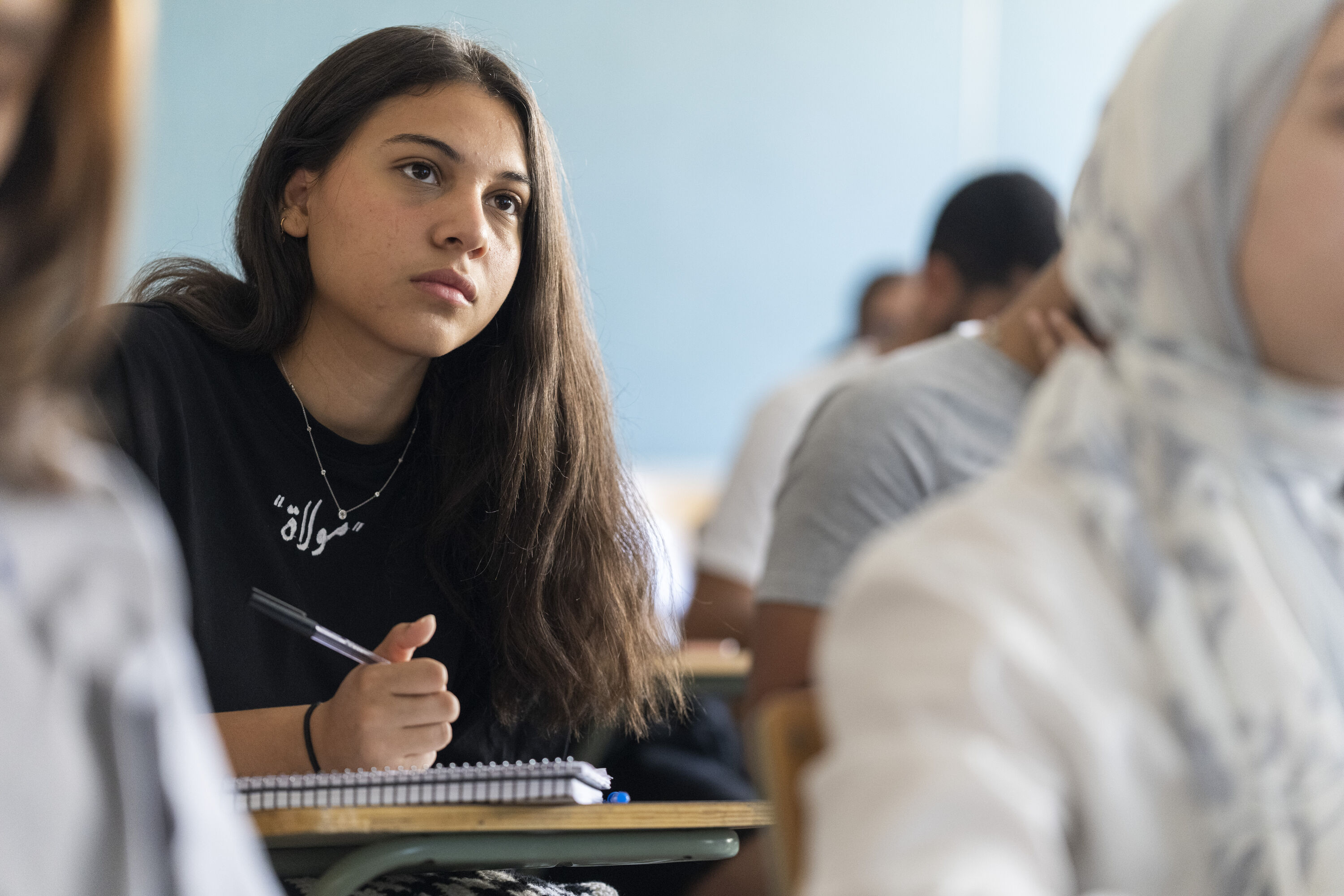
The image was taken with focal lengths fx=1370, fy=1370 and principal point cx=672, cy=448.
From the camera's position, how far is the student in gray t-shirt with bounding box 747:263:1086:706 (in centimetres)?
123

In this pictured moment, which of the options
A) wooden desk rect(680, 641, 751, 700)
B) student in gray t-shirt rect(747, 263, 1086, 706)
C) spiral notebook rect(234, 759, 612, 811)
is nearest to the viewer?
spiral notebook rect(234, 759, 612, 811)

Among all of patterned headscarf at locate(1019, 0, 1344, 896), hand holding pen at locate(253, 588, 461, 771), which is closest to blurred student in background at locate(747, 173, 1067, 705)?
hand holding pen at locate(253, 588, 461, 771)

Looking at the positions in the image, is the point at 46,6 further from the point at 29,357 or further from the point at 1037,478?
the point at 1037,478

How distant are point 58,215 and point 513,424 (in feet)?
3.56

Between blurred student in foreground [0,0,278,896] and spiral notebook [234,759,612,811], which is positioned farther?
spiral notebook [234,759,612,811]

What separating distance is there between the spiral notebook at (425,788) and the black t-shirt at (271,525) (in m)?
0.40

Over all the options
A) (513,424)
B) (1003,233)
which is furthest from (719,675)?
(1003,233)

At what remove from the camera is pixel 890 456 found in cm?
124

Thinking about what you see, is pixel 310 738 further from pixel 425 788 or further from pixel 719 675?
pixel 719 675

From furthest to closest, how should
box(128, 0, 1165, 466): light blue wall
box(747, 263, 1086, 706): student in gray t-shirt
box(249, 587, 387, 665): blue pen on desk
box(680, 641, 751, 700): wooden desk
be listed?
box(128, 0, 1165, 466): light blue wall < box(680, 641, 751, 700): wooden desk < box(249, 587, 387, 665): blue pen on desk < box(747, 263, 1086, 706): student in gray t-shirt

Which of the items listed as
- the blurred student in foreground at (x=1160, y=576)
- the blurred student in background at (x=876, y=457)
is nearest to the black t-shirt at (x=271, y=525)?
the blurred student in background at (x=876, y=457)

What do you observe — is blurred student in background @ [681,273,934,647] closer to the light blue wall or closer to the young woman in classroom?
the young woman in classroom

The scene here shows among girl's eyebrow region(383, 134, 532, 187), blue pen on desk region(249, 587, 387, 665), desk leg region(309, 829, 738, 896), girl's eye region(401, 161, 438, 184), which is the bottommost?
desk leg region(309, 829, 738, 896)

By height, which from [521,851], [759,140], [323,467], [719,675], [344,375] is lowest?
[719,675]
